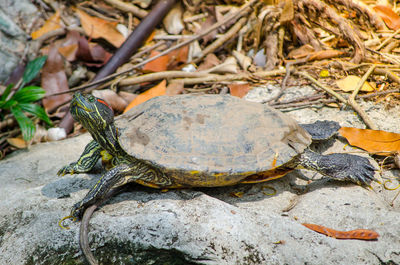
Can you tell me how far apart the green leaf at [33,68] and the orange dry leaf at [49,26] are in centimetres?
86

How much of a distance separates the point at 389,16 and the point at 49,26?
5502mm

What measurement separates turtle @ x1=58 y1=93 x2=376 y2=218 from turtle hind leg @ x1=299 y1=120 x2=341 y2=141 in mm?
252

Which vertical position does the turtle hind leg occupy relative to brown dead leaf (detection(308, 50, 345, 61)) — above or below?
below

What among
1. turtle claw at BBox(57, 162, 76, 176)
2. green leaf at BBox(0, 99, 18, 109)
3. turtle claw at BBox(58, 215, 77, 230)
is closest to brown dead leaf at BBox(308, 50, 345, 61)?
turtle claw at BBox(57, 162, 76, 176)

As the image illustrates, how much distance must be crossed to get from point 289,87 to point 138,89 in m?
2.31

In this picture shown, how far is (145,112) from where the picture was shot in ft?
9.89

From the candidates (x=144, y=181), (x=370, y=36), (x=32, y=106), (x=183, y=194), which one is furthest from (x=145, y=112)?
(x=370, y=36)

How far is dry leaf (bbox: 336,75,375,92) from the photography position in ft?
12.6

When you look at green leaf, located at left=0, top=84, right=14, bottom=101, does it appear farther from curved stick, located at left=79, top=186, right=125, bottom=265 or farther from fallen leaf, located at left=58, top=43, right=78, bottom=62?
curved stick, located at left=79, top=186, right=125, bottom=265

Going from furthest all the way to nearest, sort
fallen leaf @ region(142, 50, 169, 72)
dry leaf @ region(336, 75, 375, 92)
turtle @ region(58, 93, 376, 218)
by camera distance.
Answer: fallen leaf @ region(142, 50, 169, 72), dry leaf @ region(336, 75, 375, 92), turtle @ region(58, 93, 376, 218)

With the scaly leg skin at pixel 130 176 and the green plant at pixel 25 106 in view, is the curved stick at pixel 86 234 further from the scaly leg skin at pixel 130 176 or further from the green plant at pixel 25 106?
the green plant at pixel 25 106

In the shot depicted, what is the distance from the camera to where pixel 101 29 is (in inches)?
222

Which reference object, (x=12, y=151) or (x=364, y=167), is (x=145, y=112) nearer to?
(x=364, y=167)

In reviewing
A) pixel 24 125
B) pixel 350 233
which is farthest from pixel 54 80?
pixel 350 233
